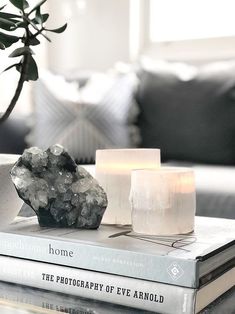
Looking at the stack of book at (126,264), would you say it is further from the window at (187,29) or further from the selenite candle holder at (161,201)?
the window at (187,29)

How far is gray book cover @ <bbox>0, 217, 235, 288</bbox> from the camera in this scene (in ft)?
2.05

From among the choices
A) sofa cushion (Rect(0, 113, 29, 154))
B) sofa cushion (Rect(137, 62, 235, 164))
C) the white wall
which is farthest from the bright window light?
sofa cushion (Rect(0, 113, 29, 154))

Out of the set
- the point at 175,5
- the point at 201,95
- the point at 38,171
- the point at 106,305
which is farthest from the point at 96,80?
the point at 106,305

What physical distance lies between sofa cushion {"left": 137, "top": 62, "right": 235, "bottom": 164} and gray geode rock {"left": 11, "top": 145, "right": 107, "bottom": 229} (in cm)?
137

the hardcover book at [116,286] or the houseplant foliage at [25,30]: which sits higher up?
the houseplant foliage at [25,30]

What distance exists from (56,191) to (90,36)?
211 centimetres

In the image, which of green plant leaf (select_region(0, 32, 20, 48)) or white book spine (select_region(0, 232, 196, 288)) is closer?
white book spine (select_region(0, 232, 196, 288))

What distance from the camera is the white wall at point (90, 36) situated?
8.82 feet

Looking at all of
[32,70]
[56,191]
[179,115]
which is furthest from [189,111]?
[56,191]

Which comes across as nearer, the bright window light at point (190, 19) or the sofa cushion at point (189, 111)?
the sofa cushion at point (189, 111)

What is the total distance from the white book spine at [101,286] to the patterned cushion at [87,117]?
144 centimetres

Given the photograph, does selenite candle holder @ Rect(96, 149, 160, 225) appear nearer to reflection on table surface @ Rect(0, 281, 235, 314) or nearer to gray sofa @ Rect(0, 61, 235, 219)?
reflection on table surface @ Rect(0, 281, 235, 314)

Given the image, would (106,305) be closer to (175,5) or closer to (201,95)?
(201,95)

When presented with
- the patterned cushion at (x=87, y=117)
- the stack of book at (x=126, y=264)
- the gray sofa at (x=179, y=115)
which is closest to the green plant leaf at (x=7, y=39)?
the stack of book at (x=126, y=264)
